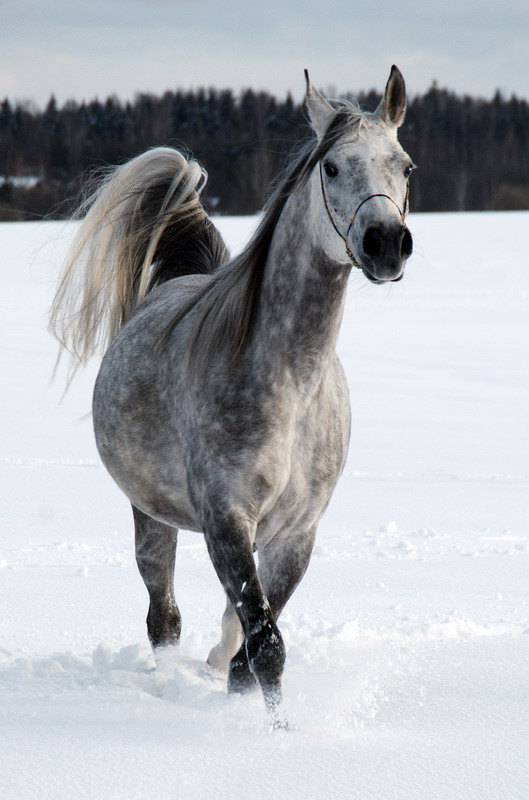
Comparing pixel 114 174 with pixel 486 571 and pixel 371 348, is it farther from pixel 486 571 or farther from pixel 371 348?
pixel 371 348

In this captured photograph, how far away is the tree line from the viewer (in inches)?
1544

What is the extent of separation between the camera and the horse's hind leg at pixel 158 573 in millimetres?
3754

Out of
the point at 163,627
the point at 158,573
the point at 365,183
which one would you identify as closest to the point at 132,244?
the point at 158,573

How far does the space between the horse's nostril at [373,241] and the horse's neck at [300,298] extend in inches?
13.4

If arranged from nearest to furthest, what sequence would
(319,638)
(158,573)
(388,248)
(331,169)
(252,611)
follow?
1. (388,248)
2. (331,169)
3. (252,611)
4. (319,638)
5. (158,573)

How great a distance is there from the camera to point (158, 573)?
12.6ft

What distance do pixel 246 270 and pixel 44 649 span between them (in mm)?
1661

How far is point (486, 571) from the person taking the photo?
4641mm

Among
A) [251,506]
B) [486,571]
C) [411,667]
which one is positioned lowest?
[486,571]

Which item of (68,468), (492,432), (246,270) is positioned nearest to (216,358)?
(246,270)

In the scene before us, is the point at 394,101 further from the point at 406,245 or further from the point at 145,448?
the point at 145,448

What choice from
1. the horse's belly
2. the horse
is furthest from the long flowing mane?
the horse's belly

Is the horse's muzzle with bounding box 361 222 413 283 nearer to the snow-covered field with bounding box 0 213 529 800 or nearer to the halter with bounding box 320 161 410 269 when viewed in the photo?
the halter with bounding box 320 161 410 269

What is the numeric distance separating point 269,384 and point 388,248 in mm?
636
